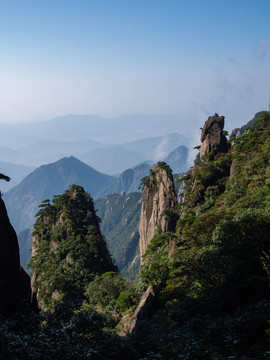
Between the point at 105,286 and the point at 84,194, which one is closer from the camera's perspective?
the point at 105,286

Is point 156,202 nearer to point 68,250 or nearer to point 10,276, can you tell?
point 68,250

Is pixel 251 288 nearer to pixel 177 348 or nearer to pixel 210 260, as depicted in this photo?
pixel 210 260

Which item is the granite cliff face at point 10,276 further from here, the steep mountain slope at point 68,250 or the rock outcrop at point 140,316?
the steep mountain slope at point 68,250

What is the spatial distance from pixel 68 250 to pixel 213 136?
3371 cm

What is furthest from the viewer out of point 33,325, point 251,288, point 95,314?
point 251,288

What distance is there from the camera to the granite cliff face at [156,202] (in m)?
57.1

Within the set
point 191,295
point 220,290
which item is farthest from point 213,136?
Answer: point 220,290

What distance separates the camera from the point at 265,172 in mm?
35188

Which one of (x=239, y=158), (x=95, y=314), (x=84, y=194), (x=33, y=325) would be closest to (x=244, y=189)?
(x=239, y=158)

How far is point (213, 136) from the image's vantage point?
57.9 meters

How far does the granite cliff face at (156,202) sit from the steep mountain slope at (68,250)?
10970 mm

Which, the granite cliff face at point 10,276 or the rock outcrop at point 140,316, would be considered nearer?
the granite cliff face at point 10,276

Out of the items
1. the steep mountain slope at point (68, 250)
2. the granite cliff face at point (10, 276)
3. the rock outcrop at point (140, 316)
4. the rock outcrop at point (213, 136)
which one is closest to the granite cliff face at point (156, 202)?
the rock outcrop at point (213, 136)

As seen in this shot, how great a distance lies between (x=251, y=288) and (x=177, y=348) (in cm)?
714
